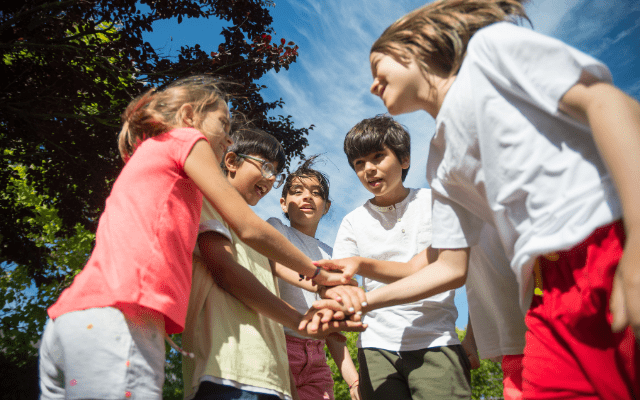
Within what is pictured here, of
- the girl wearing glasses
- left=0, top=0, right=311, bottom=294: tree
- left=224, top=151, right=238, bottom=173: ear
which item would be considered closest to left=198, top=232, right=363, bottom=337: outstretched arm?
the girl wearing glasses

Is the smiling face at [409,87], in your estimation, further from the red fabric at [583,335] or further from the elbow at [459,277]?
the red fabric at [583,335]

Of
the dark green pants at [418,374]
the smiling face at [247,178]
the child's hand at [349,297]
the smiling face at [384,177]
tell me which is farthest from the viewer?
the smiling face at [384,177]

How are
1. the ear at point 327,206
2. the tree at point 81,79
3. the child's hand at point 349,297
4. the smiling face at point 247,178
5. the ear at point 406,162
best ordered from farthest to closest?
the tree at point 81,79 < the ear at point 327,206 < the ear at point 406,162 < the smiling face at point 247,178 < the child's hand at point 349,297

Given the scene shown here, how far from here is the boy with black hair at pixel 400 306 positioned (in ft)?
8.15

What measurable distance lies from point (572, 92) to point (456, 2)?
81 centimetres

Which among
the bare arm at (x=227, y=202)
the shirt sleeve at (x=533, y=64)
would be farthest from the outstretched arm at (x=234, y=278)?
the shirt sleeve at (x=533, y=64)

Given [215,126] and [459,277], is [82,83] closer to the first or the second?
[215,126]

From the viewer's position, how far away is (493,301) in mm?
1702

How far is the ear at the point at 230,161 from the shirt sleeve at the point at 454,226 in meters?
1.78

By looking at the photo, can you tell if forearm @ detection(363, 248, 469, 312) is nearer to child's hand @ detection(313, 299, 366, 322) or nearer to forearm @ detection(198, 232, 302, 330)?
child's hand @ detection(313, 299, 366, 322)

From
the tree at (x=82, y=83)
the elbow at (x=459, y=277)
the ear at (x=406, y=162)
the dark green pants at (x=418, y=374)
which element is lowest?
the dark green pants at (x=418, y=374)

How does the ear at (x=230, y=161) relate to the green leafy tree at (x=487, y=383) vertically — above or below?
above

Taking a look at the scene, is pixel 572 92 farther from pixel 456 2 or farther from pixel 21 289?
pixel 21 289

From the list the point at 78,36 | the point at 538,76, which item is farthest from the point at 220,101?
the point at 78,36
